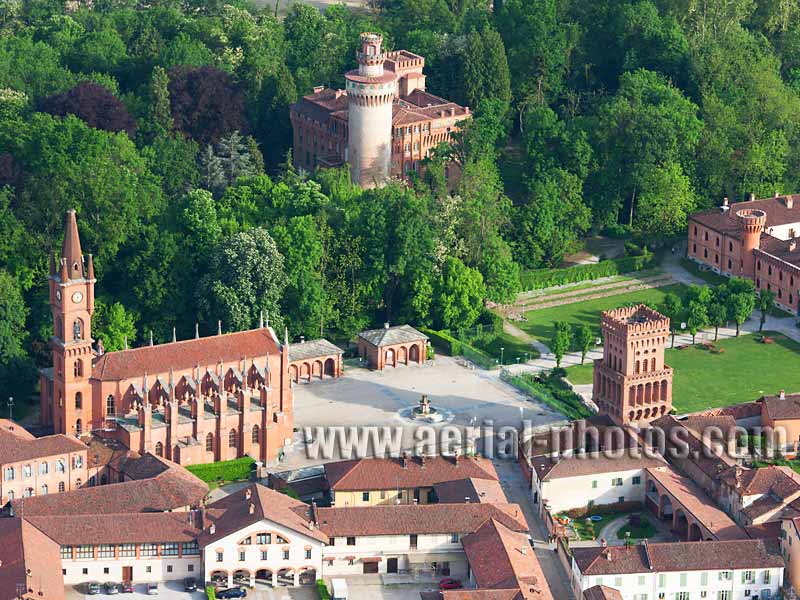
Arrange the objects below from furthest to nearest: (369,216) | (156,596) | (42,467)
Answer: (369,216), (42,467), (156,596)

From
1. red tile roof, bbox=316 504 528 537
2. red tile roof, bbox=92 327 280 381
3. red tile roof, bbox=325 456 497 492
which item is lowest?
red tile roof, bbox=316 504 528 537

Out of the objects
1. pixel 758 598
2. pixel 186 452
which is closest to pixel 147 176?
pixel 186 452

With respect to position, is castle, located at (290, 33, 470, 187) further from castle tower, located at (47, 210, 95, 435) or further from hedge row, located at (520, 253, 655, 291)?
castle tower, located at (47, 210, 95, 435)

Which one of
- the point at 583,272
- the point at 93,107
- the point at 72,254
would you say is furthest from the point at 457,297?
the point at 93,107

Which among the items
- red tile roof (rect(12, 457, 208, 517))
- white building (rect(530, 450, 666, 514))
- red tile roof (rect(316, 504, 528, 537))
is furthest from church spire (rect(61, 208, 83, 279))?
white building (rect(530, 450, 666, 514))

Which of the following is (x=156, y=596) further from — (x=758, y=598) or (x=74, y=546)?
(x=758, y=598)
